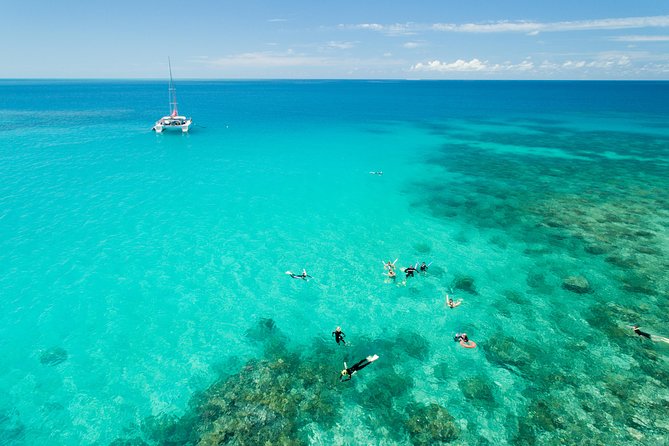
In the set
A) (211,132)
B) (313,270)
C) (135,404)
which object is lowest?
(135,404)

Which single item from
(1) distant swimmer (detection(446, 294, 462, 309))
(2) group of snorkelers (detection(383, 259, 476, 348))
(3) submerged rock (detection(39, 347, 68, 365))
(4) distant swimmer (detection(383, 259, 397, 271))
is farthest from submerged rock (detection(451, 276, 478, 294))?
(3) submerged rock (detection(39, 347, 68, 365))

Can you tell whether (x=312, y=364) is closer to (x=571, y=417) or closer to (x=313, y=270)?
(x=313, y=270)

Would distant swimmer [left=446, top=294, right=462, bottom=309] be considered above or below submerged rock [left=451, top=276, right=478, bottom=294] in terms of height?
below

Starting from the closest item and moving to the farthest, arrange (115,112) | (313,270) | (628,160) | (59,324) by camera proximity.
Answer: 1. (59,324)
2. (313,270)
3. (628,160)
4. (115,112)

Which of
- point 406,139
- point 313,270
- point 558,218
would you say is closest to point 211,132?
point 406,139

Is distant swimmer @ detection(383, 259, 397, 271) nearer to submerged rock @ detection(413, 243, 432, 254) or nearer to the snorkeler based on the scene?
submerged rock @ detection(413, 243, 432, 254)

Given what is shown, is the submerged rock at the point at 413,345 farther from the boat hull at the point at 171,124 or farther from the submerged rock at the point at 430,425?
the boat hull at the point at 171,124

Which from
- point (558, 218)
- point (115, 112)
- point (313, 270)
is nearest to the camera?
point (313, 270)

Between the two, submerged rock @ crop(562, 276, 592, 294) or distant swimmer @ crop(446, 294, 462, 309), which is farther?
submerged rock @ crop(562, 276, 592, 294)
